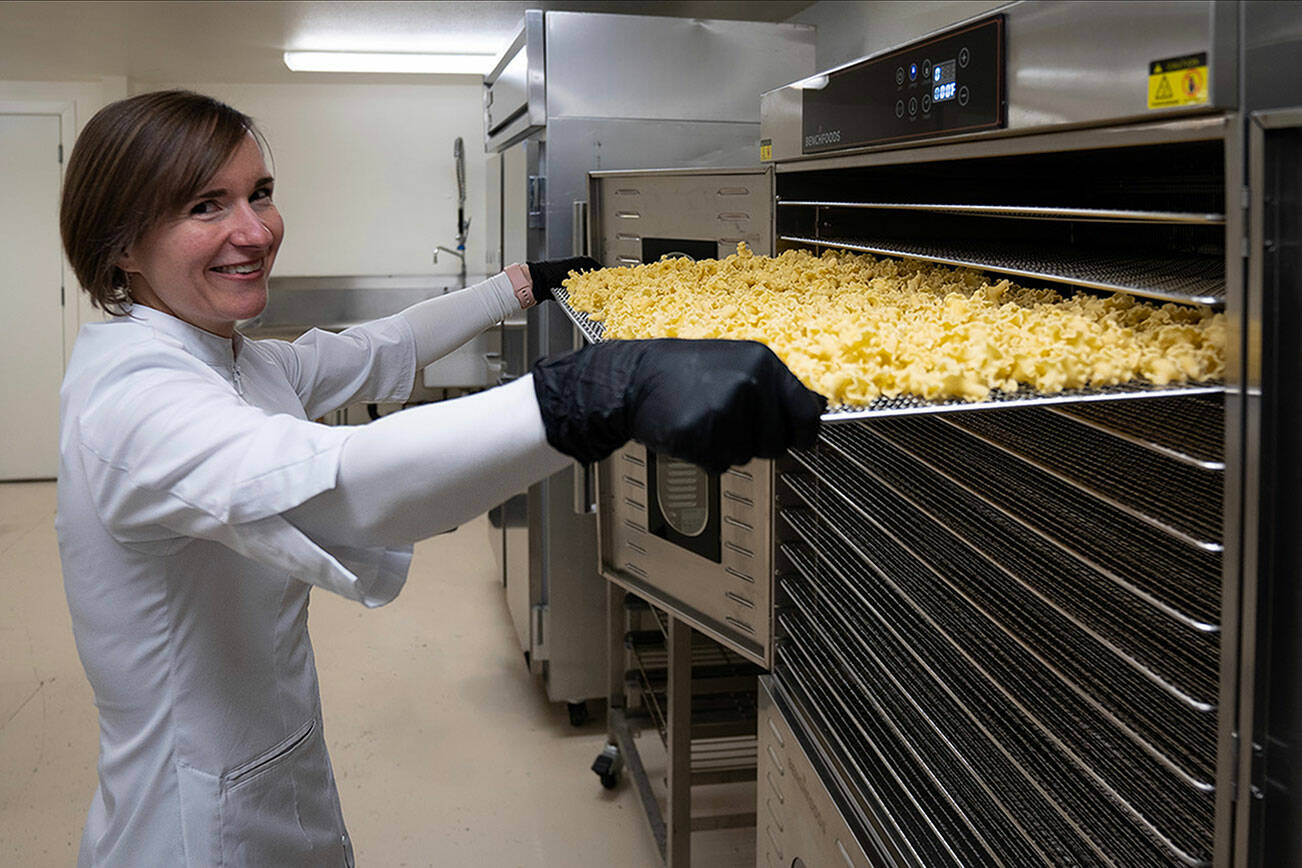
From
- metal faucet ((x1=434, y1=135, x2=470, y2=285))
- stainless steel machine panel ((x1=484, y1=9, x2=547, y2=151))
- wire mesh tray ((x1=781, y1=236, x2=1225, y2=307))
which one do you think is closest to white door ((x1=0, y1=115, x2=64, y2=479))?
metal faucet ((x1=434, y1=135, x2=470, y2=285))

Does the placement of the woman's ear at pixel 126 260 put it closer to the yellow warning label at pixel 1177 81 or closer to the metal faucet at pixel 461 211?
the yellow warning label at pixel 1177 81

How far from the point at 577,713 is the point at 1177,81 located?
9.29ft

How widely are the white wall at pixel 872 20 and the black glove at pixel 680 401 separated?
236 cm

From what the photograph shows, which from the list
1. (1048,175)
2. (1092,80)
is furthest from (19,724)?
(1092,80)

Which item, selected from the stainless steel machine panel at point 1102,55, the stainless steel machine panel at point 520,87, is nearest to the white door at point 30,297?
the stainless steel machine panel at point 520,87

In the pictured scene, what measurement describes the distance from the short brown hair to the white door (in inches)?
211

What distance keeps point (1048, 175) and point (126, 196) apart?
1264 mm

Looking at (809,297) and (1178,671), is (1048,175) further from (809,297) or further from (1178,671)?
(1178,671)

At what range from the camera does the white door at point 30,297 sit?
6.16 meters

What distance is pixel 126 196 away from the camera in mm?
1346

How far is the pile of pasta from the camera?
91 centimetres

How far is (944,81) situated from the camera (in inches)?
45.4

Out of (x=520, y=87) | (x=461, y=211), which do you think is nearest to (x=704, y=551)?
(x=520, y=87)

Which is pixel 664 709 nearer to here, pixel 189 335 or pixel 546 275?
pixel 546 275
